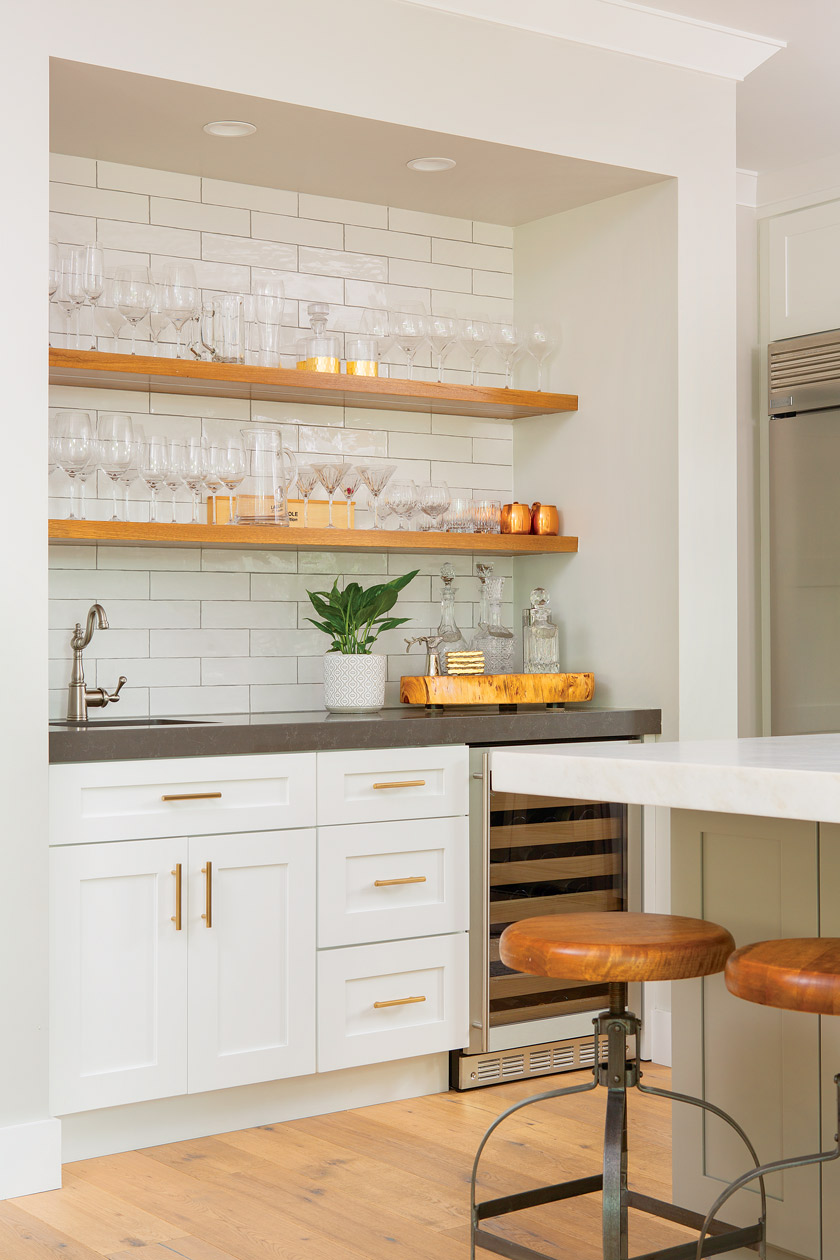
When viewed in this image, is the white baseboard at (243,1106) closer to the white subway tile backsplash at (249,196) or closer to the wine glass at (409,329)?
the wine glass at (409,329)

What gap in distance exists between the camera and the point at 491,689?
4023mm

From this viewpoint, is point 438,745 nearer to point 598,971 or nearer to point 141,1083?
point 141,1083

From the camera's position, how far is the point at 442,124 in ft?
Result: 11.9

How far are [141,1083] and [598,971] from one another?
1.48 metres

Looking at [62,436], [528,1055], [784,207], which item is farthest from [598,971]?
[784,207]

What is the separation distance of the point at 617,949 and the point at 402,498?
7.19 ft

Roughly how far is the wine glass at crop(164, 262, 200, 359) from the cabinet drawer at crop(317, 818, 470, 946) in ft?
4.65

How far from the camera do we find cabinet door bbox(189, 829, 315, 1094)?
321 centimetres

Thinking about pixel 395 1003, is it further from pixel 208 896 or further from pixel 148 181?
pixel 148 181

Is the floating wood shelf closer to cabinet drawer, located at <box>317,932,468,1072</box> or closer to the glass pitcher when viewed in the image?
the glass pitcher

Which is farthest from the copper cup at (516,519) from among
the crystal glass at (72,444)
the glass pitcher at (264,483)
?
the crystal glass at (72,444)

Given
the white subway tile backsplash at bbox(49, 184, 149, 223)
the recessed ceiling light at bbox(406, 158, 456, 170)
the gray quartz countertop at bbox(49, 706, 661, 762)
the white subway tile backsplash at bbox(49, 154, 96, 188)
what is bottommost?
the gray quartz countertop at bbox(49, 706, 661, 762)

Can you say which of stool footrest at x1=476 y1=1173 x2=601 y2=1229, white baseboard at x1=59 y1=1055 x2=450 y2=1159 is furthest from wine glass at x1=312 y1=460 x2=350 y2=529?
stool footrest at x1=476 y1=1173 x2=601 y2=1229

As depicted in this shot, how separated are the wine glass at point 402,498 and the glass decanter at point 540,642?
503 millimetres
